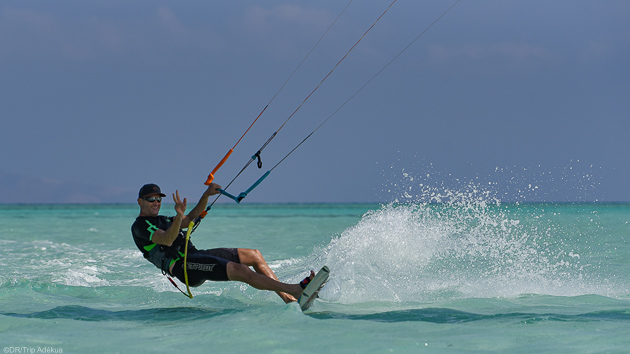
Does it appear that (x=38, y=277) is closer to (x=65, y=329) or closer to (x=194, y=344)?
(x=65, y=329)

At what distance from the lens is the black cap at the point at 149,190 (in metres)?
6.72

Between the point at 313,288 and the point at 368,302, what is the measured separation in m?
1.05

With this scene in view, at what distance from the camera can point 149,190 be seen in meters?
6.74

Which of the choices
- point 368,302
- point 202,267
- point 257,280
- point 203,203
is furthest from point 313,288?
point 203,203

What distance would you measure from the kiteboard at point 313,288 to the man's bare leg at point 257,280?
0.14 meters

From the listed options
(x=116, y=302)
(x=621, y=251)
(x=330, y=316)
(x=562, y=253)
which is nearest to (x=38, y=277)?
(x=116, y=302)

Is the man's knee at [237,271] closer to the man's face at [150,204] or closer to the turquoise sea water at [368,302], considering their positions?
the turquoise sea water at [368,302]

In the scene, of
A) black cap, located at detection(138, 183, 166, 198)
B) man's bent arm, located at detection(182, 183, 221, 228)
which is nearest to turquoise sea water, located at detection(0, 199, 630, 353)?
man's bent arm, located at detection(182, 183, 221, 228)

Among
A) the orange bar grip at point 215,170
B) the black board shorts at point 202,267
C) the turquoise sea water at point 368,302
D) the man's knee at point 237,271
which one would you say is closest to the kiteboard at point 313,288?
the turquoise sea water at point 368,302

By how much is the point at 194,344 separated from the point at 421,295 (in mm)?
3230

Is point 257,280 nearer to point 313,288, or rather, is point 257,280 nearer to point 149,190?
point 313,288

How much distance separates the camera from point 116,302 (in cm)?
754

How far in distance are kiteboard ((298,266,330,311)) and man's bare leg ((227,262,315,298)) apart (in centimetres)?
14

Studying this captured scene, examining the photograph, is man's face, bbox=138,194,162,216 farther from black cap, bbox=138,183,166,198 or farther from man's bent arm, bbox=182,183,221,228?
man's bent arm, bbox=182,183,221,228
